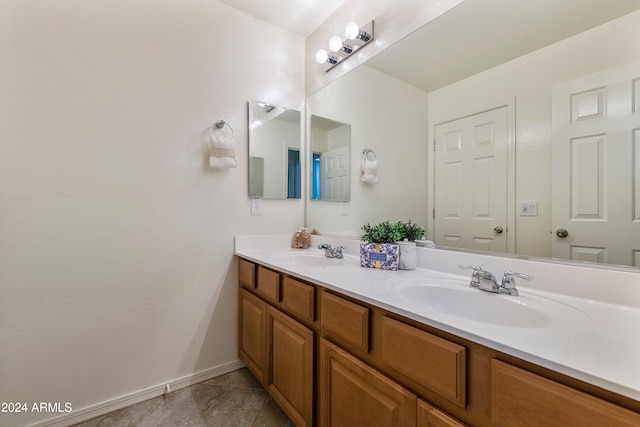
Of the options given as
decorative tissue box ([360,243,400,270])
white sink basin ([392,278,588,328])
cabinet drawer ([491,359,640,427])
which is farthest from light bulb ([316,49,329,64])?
cabinet drawer ([491,359,640,427])

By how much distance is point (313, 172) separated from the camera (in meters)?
2.14

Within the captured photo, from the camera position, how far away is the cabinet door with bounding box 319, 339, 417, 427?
2.50 ft

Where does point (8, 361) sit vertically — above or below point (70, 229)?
below

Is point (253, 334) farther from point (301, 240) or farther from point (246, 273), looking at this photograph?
point (301, 240)

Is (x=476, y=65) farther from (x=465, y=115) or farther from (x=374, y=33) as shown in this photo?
(x=374, y=33)

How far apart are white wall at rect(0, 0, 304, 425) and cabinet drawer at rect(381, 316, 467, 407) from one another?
1.36m

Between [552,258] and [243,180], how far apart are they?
5.55 feet

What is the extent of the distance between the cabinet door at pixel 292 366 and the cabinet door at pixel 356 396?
90mm

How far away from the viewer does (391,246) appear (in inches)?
49.5

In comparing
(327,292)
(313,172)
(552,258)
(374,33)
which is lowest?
(327,292)

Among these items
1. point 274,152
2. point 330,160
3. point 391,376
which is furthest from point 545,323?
point 274,152

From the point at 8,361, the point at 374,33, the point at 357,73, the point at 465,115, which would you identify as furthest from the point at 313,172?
the point at 8,361

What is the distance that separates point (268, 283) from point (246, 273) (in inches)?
13.2

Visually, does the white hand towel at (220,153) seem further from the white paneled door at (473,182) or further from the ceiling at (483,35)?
the white paneled door at (473,182)
